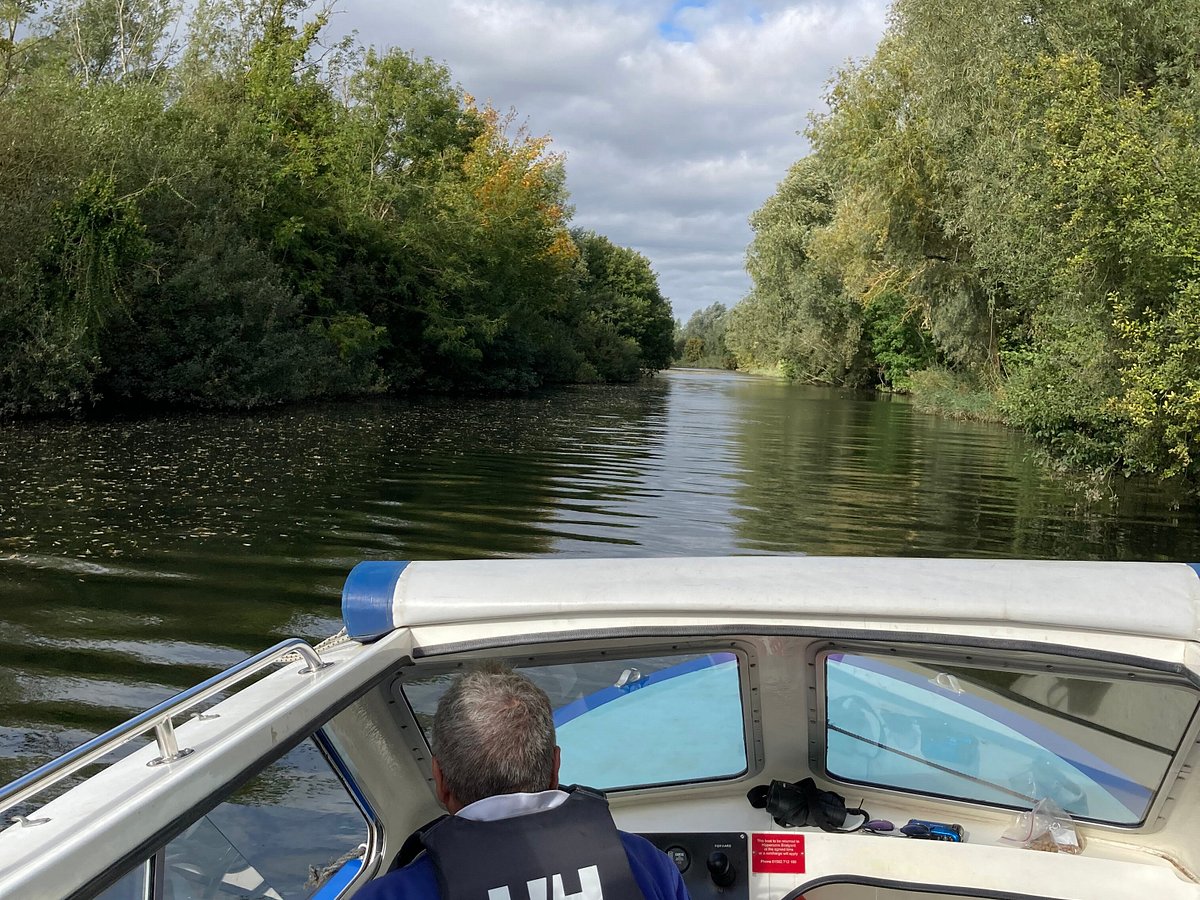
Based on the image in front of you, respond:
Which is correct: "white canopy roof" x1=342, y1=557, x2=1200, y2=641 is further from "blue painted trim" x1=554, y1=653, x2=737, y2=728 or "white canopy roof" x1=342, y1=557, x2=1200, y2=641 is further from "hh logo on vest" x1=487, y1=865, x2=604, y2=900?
"hh logo on vest" x1=487, y1=865, x2=604, y2=900

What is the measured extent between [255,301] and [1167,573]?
26.9 metres

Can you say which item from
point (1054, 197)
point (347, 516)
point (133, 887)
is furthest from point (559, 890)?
point (1054, 197)

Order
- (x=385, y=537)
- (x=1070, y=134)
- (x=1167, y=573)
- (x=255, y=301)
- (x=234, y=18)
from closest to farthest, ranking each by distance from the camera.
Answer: (x=1167, y=573) → (x=385, y=537) → (x=1070, y=134) → (x=255, y=301) → (x=234, y=18)

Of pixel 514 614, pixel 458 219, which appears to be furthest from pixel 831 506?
pixel 458 219

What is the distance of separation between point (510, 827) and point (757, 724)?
197 cm

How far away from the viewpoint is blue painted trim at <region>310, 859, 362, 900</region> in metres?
2.93

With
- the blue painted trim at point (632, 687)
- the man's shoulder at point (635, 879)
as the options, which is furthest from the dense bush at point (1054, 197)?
A: the man's shoulder at point (635, 879)

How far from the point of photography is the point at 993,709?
343 centimetres

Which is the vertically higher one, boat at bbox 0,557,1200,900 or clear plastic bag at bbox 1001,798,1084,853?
boat at bbox 0,557,1200,900

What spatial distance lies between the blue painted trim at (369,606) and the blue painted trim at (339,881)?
76cm

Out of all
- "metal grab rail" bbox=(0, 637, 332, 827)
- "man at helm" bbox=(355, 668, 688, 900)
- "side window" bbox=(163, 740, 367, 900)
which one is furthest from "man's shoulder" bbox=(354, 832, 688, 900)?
"side window" bbox=(163, 740, 367, 900)

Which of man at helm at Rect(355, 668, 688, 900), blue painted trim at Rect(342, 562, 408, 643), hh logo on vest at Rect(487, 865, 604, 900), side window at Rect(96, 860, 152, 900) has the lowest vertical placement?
side window at Rect(96, 860, 152, 900)

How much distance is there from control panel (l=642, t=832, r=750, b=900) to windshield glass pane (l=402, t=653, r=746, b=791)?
11.6 inches

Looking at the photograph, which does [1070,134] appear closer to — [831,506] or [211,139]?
[831,506]
